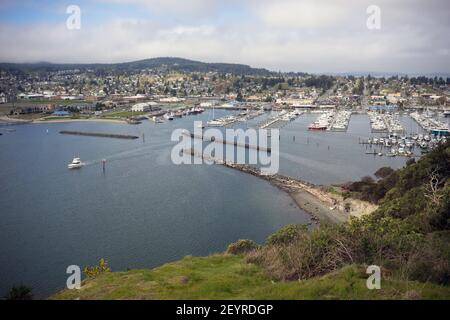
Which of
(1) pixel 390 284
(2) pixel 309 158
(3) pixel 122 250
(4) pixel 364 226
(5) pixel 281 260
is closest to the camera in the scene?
(1) pixel 390 284

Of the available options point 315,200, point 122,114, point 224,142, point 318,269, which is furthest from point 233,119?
point 318,269

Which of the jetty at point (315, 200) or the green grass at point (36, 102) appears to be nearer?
the jetty at point (315, 200)

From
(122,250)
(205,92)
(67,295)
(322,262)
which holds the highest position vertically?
(205,92)

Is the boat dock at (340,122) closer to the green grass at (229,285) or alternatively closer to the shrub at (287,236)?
the shrub at (287,236)

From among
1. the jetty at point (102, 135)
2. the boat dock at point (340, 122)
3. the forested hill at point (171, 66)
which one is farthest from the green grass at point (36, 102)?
the forested hill at point (171, 66)

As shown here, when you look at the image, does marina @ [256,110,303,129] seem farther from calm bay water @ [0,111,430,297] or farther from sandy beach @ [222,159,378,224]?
sandy beach @ [222,159,378,224]

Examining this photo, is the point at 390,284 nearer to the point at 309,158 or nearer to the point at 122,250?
the point at 122,250
